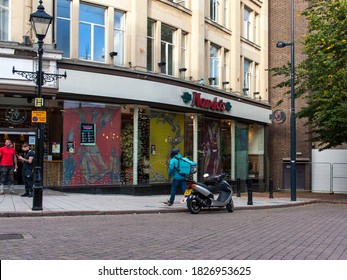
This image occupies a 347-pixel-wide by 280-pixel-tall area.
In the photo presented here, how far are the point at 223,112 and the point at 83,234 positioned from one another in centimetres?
1755

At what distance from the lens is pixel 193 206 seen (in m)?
13.6

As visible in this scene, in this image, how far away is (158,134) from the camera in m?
21.5

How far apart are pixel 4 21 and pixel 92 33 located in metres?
3.54

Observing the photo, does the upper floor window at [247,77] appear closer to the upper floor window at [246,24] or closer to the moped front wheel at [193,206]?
the upper floor window at [246,24]

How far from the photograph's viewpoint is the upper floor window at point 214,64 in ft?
85.4

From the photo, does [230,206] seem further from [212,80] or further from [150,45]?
[212,80]

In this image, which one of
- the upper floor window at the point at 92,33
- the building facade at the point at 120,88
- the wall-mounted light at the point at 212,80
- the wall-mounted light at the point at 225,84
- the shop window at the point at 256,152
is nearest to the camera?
the building facade at the point at 120,88

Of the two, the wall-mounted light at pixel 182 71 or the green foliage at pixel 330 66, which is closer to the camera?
the green foliage at pixel 330 66

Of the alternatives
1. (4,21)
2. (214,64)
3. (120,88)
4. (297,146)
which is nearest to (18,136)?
(4,21)

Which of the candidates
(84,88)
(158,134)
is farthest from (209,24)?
(84,88)

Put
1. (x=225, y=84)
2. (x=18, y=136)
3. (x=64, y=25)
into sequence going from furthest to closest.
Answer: (x=225, y=84) → (x=64, y=25) → (x=18, y=136)

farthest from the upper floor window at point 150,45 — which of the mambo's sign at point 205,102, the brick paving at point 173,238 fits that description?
the brick paving at point 173,238

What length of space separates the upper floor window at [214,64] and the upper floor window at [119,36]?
6.99 m

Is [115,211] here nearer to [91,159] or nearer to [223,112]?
[91,159]
